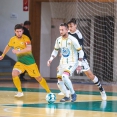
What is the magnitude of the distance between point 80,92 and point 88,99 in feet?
6.88

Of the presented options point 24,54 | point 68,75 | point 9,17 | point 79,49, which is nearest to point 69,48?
point 79,49

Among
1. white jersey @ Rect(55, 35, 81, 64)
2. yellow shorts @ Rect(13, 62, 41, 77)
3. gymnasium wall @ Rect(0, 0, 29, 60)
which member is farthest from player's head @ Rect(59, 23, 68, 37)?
gymnasium wall @ Rect(0, 0, 29, 60)

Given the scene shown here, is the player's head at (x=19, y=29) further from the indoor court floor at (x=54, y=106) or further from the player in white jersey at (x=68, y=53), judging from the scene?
the indoor court floor at (x=54, y=106)

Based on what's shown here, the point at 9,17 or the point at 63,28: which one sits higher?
the point at 63,28

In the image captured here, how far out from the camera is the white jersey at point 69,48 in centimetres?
1246

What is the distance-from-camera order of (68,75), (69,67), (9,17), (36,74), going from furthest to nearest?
(9,17), (36,74), (69,67), (68,75)

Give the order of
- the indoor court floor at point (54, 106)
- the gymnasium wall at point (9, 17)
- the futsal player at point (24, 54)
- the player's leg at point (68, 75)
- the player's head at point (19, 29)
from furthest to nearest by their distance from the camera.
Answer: the gymnasium wall at point (9, 17)
the futsal player at point (24, 54)
the player's head at point (19, 29)
the player's leg at point (68, 75)
the indoor court floor at point (54, 106)

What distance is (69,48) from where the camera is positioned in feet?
41.0

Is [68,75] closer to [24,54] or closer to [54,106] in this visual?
[54,106]

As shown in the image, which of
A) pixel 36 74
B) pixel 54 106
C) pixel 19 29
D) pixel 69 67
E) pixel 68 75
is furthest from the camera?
pixel 36 74

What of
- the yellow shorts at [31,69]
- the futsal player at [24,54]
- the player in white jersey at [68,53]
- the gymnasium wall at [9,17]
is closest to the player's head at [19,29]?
the futsal player at [24,54]

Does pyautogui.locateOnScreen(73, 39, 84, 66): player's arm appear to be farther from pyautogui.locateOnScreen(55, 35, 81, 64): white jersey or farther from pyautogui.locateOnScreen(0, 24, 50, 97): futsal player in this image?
pyautogui.locateOnScreen(0, 24, 50, 97): futsal player

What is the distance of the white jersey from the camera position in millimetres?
12461

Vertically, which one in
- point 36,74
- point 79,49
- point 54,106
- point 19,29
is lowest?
point 54,106
